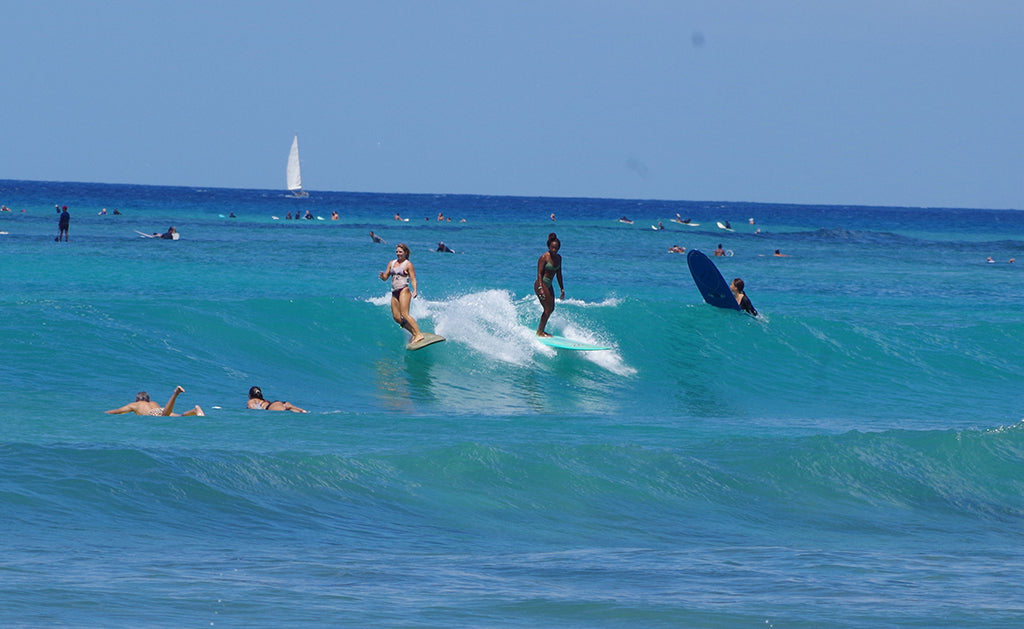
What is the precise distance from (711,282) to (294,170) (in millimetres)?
90839

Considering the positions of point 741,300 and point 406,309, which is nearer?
point 406,309

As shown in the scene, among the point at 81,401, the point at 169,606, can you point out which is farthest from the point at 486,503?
the point at 81,401

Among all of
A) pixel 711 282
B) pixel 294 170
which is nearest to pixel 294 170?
pixel 294 170

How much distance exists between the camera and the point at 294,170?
109 meters

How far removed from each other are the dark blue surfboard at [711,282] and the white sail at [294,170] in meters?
86.2

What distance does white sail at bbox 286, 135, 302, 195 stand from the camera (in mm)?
105963

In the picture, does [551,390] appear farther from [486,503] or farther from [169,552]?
[169,552]

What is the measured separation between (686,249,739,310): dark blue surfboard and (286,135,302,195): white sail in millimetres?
86222

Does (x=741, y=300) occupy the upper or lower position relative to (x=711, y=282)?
lower

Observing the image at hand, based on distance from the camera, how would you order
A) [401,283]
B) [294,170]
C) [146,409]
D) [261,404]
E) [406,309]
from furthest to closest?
[294,170]
[406,309]
[401,283]
[261,404]
[146,409]

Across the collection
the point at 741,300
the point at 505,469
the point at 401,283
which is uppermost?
the point at 401,283

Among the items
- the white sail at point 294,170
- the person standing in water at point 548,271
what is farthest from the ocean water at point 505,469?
the white sail at point 294,170

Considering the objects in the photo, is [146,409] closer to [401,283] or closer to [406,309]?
[401,283]

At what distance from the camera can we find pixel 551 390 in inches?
681
